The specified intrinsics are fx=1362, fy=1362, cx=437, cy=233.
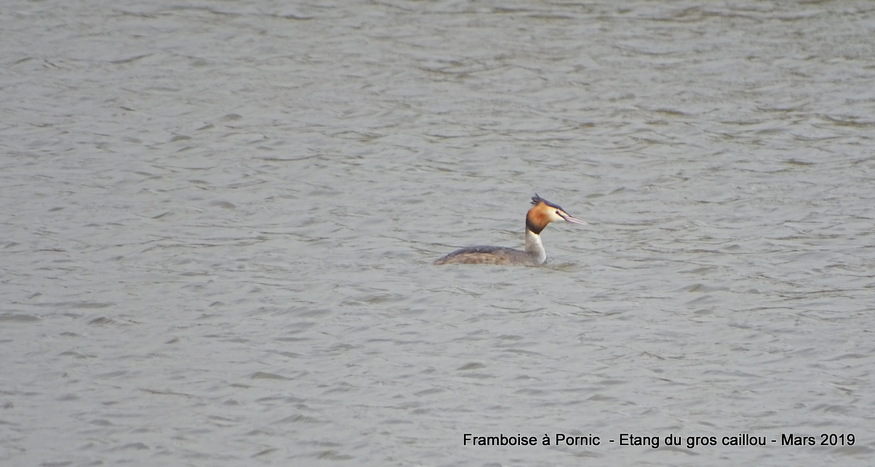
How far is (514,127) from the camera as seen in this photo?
16.7 meters

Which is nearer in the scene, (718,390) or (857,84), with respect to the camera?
(718,390)

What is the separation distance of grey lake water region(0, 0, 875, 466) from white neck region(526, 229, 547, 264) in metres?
0.17

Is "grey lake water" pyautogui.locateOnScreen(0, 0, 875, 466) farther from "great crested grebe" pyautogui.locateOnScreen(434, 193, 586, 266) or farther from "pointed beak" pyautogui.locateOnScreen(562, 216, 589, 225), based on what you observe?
"pointed beak" pyautogui.locateOnScreen(562, 216, 589, 225)

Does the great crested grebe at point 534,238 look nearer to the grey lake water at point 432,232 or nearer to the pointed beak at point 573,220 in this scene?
the pointed beak at point 573,220

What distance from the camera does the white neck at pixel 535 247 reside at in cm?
1304

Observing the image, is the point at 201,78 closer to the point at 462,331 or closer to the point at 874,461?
the point at 462,331

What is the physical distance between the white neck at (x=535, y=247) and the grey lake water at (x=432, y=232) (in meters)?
0.17

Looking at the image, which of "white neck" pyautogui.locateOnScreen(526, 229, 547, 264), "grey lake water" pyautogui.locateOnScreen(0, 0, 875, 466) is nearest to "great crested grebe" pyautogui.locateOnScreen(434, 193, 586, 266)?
"white neck" pyautogui.locateOnScreen(526, 229, 547, 264)

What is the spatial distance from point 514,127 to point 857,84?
4509mm

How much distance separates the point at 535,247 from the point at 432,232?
1.16 m

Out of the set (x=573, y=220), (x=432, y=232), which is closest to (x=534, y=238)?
(x=573, y=220)

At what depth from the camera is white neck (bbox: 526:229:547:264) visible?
513 inches

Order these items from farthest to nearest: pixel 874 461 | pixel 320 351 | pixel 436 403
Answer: pixel 320 351, pixel 436 403, pixel 874 461

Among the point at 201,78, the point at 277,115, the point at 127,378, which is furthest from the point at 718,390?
the point at 201,78
